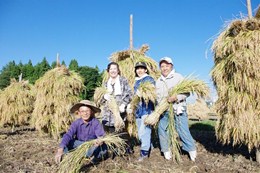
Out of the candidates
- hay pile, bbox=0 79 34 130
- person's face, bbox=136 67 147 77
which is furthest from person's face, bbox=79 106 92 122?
hay pile, bbox=0 79 34 130

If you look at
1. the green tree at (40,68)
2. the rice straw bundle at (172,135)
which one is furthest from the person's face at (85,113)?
the green tree at (40,68)

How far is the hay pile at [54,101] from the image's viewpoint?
732 centimetres

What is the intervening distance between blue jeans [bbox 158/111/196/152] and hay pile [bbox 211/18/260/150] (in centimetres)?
59

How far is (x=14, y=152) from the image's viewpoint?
5.88 metres

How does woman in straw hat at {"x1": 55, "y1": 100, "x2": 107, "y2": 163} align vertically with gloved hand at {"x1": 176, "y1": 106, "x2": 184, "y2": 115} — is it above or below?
below

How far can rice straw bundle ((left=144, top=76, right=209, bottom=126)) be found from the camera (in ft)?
15.4

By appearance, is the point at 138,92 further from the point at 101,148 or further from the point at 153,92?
A: the point at 101,148

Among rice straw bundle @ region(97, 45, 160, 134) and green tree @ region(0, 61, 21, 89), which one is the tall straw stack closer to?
rice straw bundle @ region(97, 45, 160, 134)

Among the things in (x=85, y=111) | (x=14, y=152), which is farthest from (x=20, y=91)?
(x=85, y=111)

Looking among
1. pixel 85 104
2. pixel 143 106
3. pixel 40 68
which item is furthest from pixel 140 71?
pixel 40 68

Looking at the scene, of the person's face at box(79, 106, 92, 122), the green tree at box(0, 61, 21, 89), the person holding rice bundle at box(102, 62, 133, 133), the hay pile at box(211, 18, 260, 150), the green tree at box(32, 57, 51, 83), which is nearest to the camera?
the hay pile at box(211, 18, 260, 150)

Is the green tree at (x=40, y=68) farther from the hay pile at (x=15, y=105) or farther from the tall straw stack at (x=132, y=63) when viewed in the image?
the tall straw stack at (x=132, y=63)

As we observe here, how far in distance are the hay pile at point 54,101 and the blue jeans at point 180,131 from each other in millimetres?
3280

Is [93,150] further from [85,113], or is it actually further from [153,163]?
[153,163]
